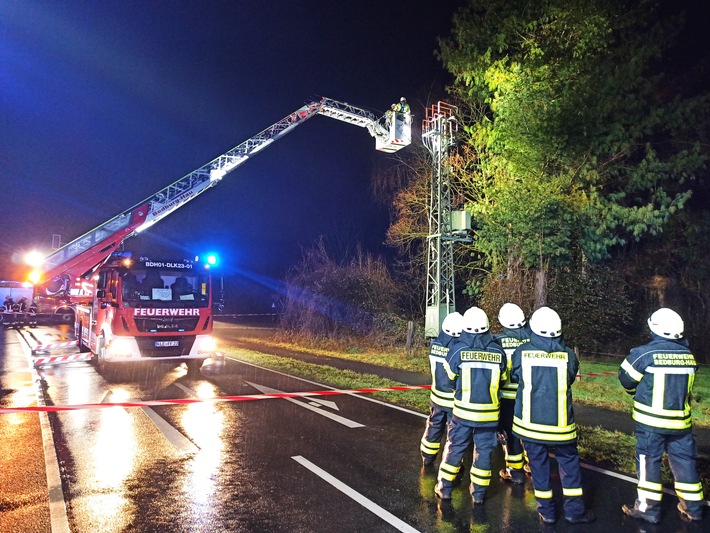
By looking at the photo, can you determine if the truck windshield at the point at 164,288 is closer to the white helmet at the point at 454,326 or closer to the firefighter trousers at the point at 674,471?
the white helmet at the point at 454,326

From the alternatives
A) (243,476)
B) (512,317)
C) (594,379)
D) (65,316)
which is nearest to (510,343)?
(512,317)

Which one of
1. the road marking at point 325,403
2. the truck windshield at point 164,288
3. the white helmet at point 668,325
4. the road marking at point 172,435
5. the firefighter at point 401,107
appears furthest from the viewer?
the firefighter at point 401,107

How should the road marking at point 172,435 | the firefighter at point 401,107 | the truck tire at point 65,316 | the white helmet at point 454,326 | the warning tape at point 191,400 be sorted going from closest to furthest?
1. the white helmet at point 454,326
2. the road marking at point 172,435
3. the warning tape at point 191,400
4. the firefighter at point 401,107
5. the truck tire at point 65,316

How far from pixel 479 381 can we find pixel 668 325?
1684 mm

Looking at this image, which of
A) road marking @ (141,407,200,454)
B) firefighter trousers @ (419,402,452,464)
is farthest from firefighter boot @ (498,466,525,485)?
road marking @ (141,407,200,454)

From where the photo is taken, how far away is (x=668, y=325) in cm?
455

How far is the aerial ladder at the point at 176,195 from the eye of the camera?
15.7 meters

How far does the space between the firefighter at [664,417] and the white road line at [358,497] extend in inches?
80.0

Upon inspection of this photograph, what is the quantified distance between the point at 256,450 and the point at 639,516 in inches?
162

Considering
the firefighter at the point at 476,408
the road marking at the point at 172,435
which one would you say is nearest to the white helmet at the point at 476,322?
the firefighter at the point at 476,408

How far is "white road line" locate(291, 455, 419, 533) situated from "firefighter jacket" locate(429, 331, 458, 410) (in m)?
1.26

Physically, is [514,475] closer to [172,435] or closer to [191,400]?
[172,435]

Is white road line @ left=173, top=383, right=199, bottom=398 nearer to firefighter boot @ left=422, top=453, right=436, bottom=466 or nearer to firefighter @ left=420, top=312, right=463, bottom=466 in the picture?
firefighter boot @ left=422, top=453, right=436, bottom=466

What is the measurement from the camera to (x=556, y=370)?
14.6ft
